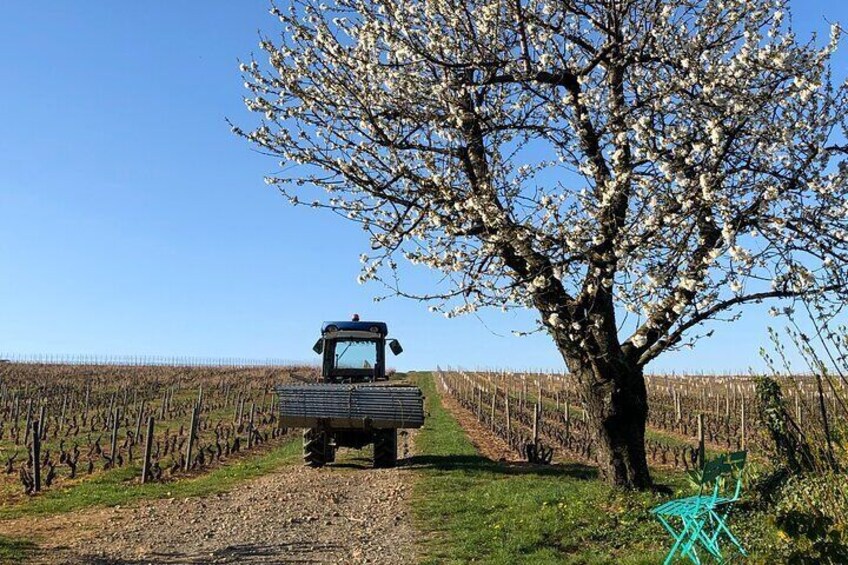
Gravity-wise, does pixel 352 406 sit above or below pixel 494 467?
above

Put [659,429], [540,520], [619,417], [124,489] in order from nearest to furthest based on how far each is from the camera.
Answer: [540,520], [619,417], [124,489], [659,429]

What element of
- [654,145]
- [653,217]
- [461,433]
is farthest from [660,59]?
[461,433]

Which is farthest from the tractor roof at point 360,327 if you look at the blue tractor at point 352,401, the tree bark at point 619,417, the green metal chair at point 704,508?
the green metal chair at point 704,508

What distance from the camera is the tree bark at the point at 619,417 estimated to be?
11336 millimetres

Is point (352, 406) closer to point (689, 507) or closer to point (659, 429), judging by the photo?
point (689, 507)

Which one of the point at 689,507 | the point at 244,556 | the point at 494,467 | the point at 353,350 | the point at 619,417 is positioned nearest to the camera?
the point at 689,507

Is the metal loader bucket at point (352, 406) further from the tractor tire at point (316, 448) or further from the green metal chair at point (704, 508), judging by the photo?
the green metal chair at point (704, 508)

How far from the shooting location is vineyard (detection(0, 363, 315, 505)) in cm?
1703

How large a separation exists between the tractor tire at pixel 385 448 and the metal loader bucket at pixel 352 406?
1.19 metres

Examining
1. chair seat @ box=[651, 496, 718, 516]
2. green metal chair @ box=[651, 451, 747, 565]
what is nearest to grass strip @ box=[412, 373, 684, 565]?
green metal chair @ box=[651, 451, 747, 565]

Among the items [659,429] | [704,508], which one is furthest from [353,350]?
[659,429]

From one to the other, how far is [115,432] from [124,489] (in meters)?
5.20

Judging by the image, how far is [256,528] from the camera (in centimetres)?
1057

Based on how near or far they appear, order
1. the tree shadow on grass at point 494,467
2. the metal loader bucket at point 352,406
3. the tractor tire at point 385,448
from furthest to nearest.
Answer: the tractor tire at point 385,448
the tree shadow on grass at point 494,467
the metal loader bucket at point 352,406
